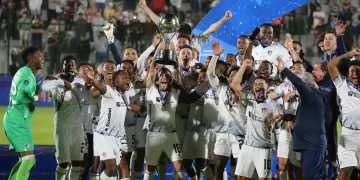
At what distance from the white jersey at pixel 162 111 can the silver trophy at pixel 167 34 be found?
1.26ft

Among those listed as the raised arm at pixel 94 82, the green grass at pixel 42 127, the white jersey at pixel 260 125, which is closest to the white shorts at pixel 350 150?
the white jersey at pixel 260 125

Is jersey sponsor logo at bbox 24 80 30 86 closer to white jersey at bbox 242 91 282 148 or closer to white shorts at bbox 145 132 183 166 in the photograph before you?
white shorts at bbox 145 132 183 166

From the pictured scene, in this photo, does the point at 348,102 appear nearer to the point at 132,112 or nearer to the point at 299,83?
the point at 299,83

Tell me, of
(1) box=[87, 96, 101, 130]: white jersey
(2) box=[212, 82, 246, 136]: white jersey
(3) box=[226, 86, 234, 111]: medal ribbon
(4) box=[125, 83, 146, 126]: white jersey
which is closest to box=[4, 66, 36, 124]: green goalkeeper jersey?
(1) box=[87, 96, 101, 130]: white jersey

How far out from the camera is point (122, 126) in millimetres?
9680

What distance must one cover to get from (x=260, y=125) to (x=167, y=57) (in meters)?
1.46

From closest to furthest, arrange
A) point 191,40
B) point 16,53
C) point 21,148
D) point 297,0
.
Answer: point 21,148 < point 191,40 < point 297,0 < point 16,53

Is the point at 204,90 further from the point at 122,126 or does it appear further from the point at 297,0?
the point at 297,0

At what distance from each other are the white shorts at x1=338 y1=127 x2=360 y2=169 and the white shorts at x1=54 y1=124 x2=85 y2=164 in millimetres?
3394

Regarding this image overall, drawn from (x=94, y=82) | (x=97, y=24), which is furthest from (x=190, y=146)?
(x=97, y=24)

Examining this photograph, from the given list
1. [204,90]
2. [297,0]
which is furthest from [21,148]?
[297,0]

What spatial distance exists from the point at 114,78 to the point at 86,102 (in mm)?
1038

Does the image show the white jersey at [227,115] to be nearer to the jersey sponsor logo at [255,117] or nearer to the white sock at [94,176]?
the jersey sponsor logo at [255,117]

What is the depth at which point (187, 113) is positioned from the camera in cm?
1017
